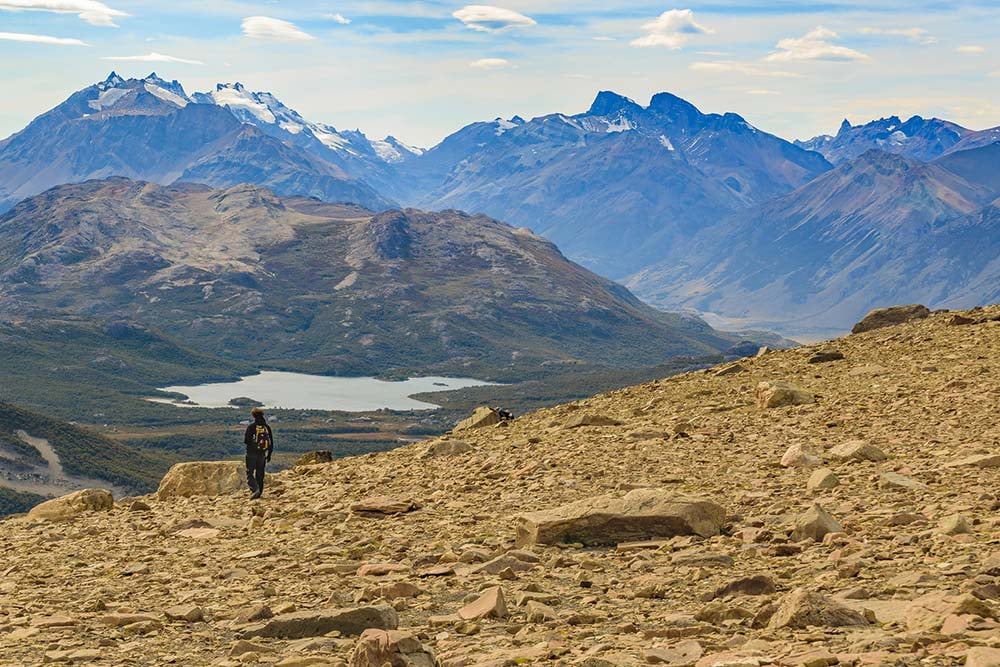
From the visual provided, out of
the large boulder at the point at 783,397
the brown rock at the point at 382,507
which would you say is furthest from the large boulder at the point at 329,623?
the large boulder at the point at 783,397

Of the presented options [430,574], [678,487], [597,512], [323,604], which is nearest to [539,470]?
[678,487]

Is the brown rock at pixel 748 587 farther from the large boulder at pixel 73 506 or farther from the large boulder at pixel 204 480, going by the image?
the large boulder at pixel 73 506

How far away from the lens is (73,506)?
31781 mm

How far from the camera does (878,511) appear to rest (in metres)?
21.2

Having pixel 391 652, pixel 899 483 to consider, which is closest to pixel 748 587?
pixel 391 652

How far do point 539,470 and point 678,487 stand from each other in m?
3.95

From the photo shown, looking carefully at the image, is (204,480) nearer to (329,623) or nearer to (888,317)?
(329,623)

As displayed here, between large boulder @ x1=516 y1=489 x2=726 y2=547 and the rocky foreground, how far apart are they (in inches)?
1.5

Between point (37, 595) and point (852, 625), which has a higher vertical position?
point (852, 625)

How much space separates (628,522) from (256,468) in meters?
12.9

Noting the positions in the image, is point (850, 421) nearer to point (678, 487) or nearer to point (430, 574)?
point (678, 487)

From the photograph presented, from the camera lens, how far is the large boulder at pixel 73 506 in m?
31.5

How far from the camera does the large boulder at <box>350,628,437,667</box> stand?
13891 mm

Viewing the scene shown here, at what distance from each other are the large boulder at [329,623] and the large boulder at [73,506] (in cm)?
1619
